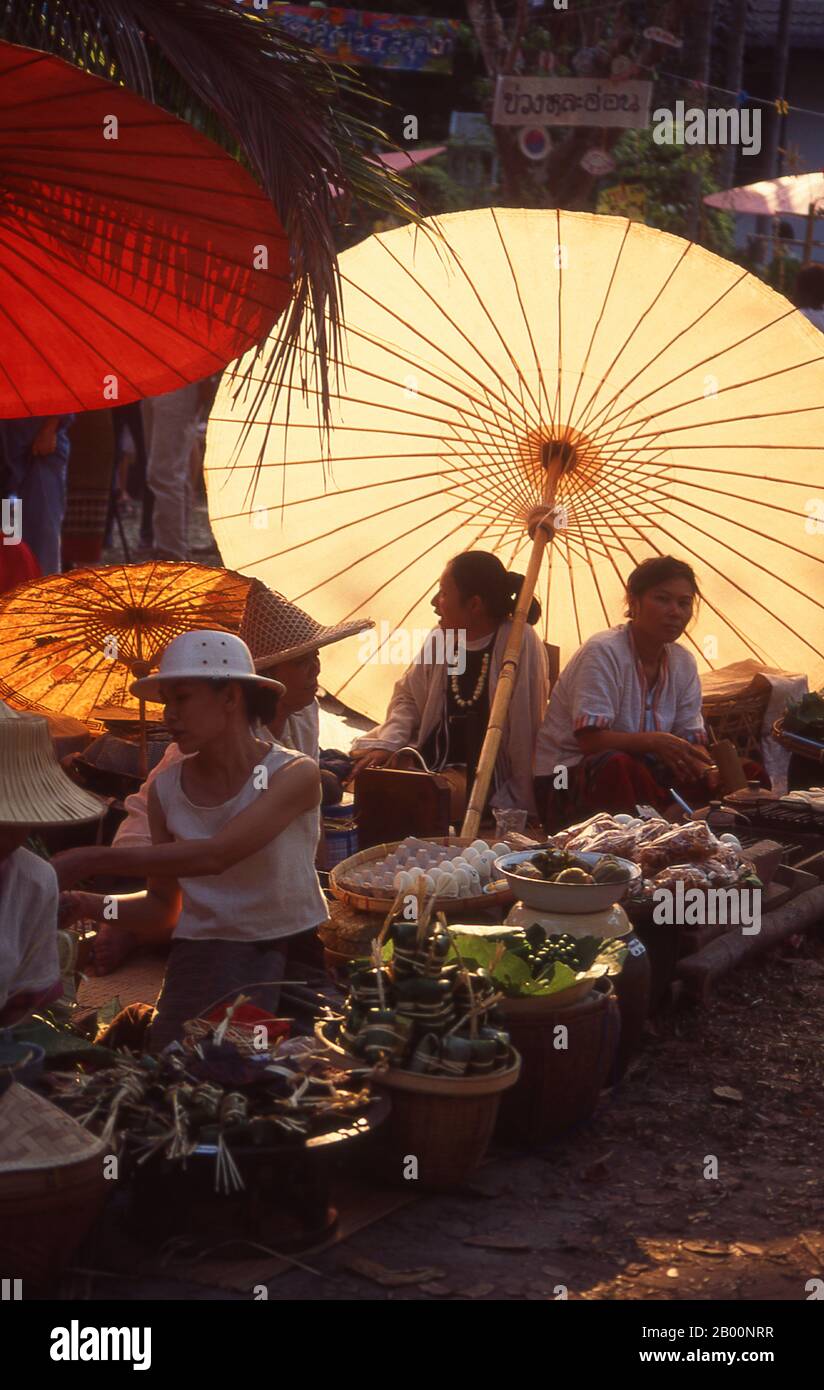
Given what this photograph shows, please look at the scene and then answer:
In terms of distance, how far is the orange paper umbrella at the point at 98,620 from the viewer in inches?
228

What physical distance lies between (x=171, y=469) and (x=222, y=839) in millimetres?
7384

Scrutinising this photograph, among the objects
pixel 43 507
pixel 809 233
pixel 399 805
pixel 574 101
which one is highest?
pixel 574 101

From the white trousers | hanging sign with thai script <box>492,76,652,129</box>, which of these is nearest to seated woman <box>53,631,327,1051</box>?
the white trousers

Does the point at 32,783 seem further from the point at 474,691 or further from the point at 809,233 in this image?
the point at 809,233

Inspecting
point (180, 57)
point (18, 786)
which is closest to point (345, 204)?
point (180, 57)

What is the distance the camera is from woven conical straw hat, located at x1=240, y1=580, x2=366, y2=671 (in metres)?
5.18

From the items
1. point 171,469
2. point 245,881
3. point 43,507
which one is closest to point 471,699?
point 245,881

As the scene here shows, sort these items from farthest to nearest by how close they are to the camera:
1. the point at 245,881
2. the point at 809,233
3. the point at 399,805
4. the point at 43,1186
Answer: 1. the point at 809,233
2. the point at 399,805
3. the point at 245,881
4. the point at 43,1186

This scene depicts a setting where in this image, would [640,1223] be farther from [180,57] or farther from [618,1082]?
[180,57]

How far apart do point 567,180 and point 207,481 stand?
29.8 feet

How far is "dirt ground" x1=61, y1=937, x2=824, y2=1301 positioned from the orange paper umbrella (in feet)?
7.21

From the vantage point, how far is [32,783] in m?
3.60

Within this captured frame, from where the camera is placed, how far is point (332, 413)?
6.65m

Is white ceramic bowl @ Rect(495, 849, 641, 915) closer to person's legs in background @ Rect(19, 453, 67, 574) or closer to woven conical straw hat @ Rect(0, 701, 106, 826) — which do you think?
woven conical straw hat @ Rect(0, 701, 106, 826)
